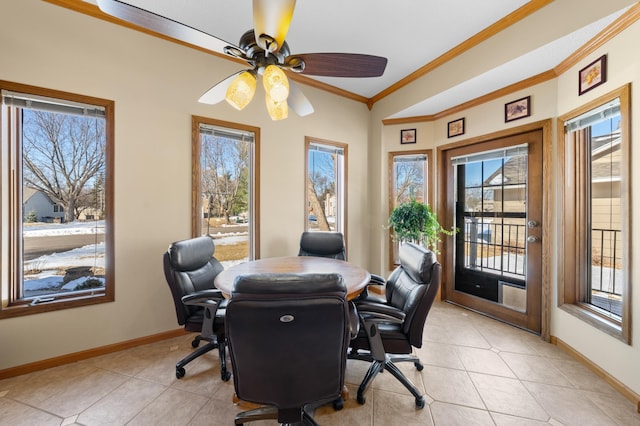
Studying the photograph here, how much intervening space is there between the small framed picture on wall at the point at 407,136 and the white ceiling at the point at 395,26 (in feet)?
2.73

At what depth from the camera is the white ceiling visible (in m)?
2.17

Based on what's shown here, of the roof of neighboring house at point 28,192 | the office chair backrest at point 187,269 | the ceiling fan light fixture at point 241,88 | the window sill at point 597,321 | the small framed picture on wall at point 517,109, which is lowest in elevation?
the window sill at point 597,321

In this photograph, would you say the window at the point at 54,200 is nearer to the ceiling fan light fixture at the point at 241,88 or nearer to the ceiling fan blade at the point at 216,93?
the ceiling fan blade at the point at 216,93

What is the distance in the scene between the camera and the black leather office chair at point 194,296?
185 cm

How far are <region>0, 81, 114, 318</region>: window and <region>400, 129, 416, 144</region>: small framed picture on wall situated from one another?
11.1ft

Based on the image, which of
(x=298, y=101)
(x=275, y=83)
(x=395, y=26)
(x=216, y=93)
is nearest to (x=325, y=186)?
(x=298, y=101)

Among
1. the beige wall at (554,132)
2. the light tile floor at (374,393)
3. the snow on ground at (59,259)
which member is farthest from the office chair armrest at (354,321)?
the snow on ground at (59,259)

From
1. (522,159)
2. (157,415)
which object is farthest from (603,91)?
(157,415)

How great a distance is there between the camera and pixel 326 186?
Answer: 382cm

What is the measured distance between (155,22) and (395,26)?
202 cm

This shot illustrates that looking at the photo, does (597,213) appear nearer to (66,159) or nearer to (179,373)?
(179,373)

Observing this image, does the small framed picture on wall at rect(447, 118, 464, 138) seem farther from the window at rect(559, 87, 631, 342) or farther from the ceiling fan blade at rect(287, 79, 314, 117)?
the ceiling fan blade at rect(287, 79, 314, 117)

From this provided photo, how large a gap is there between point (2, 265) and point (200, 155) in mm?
1714

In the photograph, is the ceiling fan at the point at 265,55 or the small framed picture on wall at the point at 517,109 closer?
the ceiling fan at the point at 265,55
